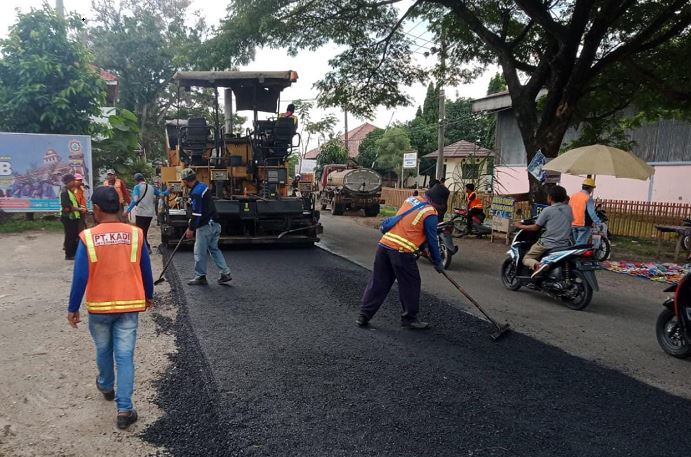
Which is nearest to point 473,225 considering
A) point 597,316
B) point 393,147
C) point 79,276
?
point 597,316

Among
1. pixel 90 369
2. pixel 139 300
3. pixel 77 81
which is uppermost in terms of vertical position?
pixel 77 81

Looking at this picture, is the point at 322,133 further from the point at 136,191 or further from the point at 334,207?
the point at 136,191

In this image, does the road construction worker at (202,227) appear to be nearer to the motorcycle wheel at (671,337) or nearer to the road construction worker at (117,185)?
Result: the road construction worker at (117,185)

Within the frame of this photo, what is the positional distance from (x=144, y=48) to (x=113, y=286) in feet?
98.5

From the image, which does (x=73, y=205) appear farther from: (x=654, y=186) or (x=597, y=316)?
(x=654, y=186)

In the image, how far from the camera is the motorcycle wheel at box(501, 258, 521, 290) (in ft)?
23.9

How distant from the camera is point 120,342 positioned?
10.8 feet

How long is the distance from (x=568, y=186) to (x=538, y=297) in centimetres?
1327

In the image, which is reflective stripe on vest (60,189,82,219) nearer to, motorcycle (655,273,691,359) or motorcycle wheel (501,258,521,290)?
motorcycle wheel (501,258,521,290)

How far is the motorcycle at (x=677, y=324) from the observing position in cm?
459

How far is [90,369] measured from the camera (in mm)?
4109

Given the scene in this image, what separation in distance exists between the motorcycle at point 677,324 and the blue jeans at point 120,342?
15.1 feet

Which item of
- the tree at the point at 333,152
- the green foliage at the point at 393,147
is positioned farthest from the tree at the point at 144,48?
the green foliage at the point at 393,147

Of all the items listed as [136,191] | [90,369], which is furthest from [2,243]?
[90,369]
